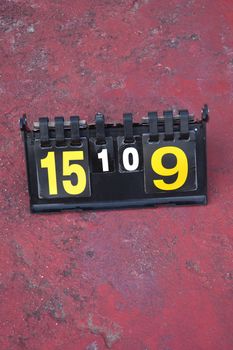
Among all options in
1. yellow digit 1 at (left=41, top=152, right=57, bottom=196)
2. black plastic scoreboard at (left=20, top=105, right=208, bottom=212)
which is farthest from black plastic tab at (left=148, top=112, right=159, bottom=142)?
yellow digit 1 at (left=41, top=152, right=57, bottom=196)

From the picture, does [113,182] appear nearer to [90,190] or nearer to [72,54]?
[90,190]

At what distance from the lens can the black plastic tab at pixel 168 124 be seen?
145cm

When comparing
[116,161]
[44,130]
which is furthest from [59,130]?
[116,161]

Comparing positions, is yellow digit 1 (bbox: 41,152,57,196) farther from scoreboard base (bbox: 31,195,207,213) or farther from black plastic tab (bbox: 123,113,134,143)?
black plastic tab (bbox: 123,113,134,143)

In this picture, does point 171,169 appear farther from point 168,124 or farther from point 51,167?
point 51,167

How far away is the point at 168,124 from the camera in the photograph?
1.46m

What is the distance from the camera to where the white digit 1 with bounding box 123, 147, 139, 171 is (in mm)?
1492

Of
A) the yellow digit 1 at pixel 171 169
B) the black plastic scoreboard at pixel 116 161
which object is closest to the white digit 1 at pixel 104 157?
the black plastic scoreboard at pixel 116 161

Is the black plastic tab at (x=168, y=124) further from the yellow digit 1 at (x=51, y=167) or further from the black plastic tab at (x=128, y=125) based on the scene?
the yellow digit 1 at (x=51, y=167)

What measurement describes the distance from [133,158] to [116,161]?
0.04m

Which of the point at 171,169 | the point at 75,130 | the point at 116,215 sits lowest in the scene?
the point at 116,215

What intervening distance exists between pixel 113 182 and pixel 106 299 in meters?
0.28

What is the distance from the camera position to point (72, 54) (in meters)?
1.66

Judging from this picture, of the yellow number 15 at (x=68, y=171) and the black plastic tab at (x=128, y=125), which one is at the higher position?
the black plastic tab at (x=128, y=125)
